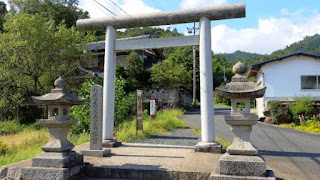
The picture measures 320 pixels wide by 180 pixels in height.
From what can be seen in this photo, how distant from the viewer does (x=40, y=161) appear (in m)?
5.23

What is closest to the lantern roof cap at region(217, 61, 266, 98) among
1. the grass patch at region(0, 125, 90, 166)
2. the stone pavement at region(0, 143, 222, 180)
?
the stone pavement at region(0, 143, 222, 180)

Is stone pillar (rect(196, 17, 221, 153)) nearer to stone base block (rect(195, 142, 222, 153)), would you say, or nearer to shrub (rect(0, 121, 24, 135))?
stone base block (rect(195, 142, 222, 153))

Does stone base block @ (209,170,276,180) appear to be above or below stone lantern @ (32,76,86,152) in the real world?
below

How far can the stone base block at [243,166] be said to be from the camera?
4.53 m

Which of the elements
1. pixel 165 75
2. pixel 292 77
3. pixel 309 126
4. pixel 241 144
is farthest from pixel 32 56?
pixel 292 77

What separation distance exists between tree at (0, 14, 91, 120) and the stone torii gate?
338 inches

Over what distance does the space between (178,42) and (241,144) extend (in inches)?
156

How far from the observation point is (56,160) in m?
5.12

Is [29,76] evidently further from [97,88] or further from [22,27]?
[97,88]

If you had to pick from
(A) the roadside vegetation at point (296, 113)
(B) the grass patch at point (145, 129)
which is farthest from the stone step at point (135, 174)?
(A) the roadside vegetation at point (296, 113)

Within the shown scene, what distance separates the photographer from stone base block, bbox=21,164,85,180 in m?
4.98

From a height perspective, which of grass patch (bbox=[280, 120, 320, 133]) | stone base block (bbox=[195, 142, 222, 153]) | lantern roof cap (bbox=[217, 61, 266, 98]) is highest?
lantern roof cap (bbox=[217, 61, 266, 98])

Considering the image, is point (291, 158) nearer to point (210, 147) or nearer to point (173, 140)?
point (210, 147)

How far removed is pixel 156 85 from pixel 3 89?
1167 centimetres
